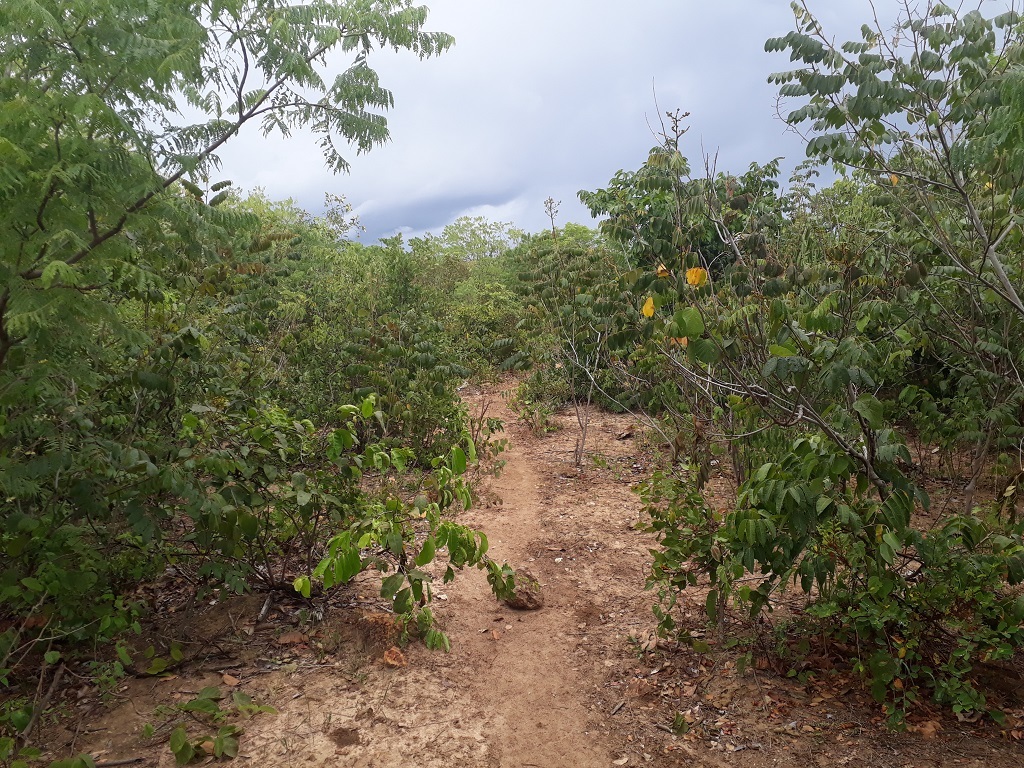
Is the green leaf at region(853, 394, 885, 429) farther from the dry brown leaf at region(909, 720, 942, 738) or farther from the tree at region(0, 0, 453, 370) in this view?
the tree at region(0, 0, 453, 370)

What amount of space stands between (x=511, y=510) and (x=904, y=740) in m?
4.00

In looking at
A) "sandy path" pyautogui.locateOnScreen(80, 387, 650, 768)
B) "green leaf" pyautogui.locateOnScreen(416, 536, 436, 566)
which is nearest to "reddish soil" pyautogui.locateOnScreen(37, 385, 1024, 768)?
"sandy path" pyautogui.locateOnScreen(80, 387, 650, 768)

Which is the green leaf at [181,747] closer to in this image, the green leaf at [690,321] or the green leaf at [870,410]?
the green leaf at [690,321]

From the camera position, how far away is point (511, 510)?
6434 mm

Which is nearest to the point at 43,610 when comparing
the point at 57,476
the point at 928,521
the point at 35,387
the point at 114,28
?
the point at 57,476

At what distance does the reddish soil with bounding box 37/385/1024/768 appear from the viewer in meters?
2.94

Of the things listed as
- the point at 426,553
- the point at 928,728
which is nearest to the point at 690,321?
the point at 426,553

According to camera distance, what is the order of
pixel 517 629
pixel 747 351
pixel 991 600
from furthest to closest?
pixel 517 629 → pixel 747 351 → pixel 991 600

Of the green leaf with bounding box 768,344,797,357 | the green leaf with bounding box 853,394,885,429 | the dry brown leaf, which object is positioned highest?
the green leaf with bounding box 768,344,797,357

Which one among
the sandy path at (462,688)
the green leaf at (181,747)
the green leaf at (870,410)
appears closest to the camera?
the green leaf at (870,410)

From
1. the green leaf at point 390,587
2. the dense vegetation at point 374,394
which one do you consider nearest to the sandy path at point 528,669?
the dense vegetation at point 374,394

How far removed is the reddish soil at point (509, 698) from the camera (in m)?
2.94

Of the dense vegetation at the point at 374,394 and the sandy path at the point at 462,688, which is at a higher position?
the dense vegetation at the point at 374,394

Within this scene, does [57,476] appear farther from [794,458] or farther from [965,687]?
[965,687]
